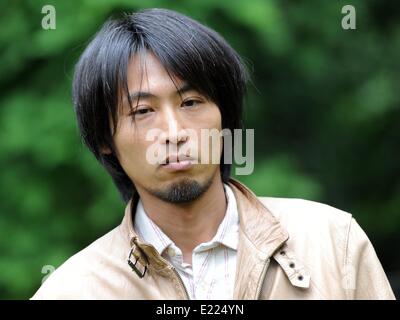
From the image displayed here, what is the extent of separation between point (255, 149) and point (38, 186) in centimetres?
87

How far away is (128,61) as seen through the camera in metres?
2.13

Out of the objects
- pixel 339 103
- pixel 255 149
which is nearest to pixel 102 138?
pixel 255 149

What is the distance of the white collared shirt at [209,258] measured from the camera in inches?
79.5

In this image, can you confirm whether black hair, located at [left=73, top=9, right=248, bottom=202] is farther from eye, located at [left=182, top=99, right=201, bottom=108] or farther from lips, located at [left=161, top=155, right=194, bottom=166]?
lips, located at [left=161, top=155, right=194, bottom=166]

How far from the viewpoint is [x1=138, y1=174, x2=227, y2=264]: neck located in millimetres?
2102

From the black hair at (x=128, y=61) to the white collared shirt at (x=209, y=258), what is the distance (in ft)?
0.59

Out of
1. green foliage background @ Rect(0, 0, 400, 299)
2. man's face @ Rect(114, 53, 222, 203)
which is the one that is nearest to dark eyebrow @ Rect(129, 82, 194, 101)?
man's face @ Rect(114, 53, 222, 203)

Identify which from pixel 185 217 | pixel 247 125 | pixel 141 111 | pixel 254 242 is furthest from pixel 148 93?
pixel 247 125

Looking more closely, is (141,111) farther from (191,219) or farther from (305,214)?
(305,214)

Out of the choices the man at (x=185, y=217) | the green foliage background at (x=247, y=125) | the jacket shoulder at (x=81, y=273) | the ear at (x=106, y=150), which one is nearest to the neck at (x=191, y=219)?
the man at (x=185, y=217)

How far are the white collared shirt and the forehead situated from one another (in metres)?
0.29

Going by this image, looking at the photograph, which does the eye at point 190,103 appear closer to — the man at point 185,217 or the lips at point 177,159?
the man at point 185,217

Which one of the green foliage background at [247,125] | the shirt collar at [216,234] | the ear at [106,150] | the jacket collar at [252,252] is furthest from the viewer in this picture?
the green foliage background at [247,125]

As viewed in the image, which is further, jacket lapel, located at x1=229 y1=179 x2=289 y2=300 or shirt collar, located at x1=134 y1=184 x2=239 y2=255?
shirt collar, located at x1=134 y1=184 x2=239 y2=255
